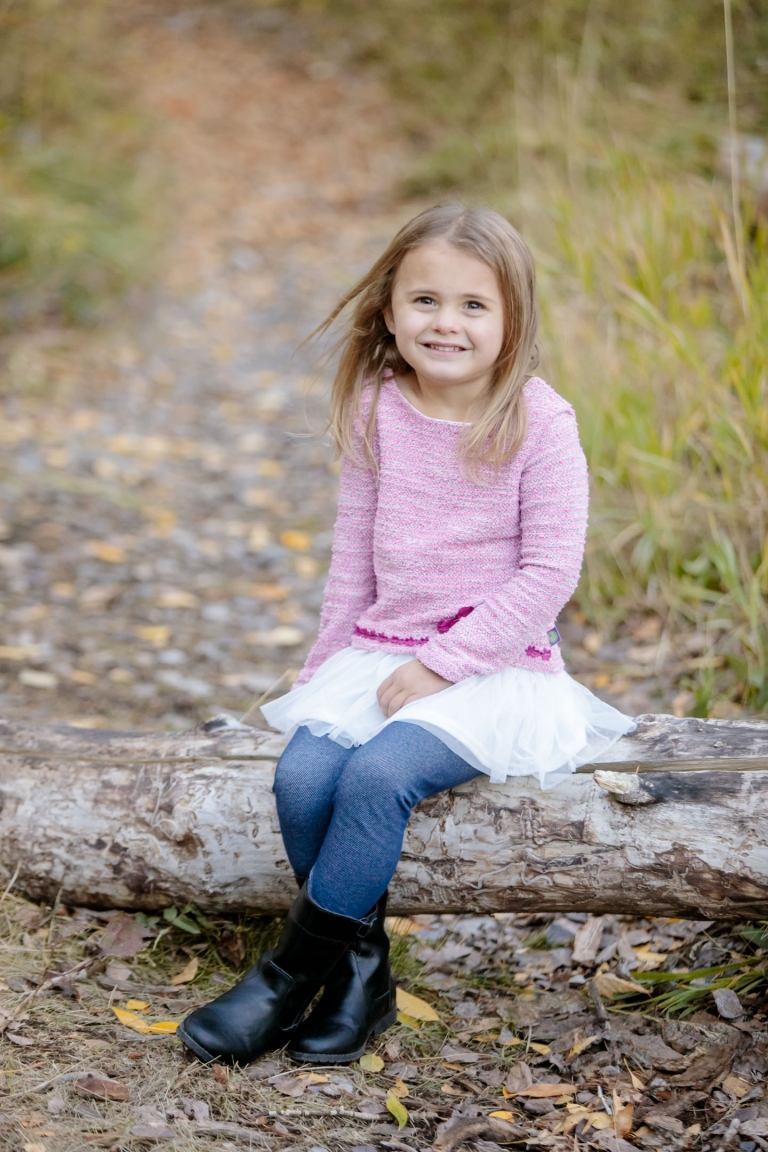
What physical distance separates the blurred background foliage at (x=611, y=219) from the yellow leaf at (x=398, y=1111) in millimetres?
1314

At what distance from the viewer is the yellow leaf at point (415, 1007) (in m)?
2.13

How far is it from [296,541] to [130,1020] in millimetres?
2716

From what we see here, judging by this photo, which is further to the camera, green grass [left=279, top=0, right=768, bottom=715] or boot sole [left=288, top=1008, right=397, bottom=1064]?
green grass [left=279, top=0, right=768, bottom=715]

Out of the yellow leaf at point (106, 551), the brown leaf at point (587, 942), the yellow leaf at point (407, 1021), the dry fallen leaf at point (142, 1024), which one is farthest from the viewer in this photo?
the yellow leaf at point (106, 551)

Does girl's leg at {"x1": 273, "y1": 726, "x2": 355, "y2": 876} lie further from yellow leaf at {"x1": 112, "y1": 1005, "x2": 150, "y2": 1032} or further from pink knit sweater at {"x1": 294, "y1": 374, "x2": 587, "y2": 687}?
yellow leaf at {"x1": 112, "y1": 1005, "x2": 150, "y2": 1032}

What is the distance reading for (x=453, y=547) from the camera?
213 cm

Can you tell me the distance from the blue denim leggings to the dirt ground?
0.34 m

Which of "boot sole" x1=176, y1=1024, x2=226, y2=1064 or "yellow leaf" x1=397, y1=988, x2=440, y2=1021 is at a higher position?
"boot sole" x1=176, y1=1024, x2=226, y2=1064

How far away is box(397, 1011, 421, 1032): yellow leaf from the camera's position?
82.4 inches

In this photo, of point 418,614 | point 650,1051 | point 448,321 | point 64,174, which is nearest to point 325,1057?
point 650,1051

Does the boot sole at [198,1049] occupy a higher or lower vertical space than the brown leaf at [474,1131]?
higher

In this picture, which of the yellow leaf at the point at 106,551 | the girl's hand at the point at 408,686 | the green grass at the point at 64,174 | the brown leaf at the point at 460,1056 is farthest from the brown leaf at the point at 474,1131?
the green grass at the point at 64,174

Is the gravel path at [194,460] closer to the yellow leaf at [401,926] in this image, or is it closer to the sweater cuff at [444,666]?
the sweater cuff at [444,666]

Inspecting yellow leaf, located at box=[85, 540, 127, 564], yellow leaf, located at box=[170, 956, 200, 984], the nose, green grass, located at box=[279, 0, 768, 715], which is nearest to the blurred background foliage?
green grass, located at box=[279, 0, 768, 715]
